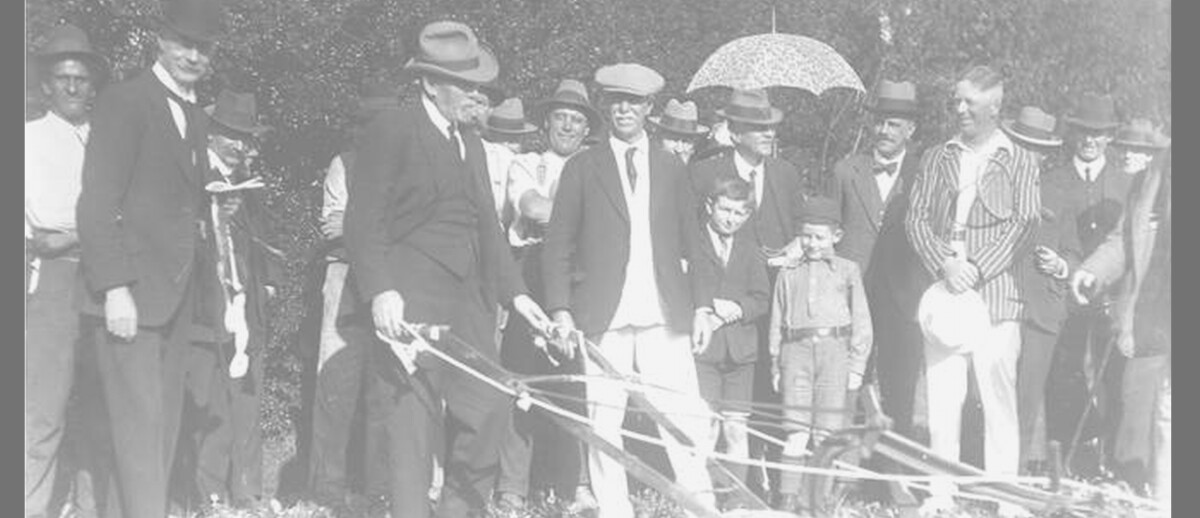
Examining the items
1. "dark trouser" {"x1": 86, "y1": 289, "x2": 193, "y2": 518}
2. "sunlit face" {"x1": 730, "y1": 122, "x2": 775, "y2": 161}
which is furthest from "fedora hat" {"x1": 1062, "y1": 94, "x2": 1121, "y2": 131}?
"dark trouser" {"x1": 86, "y1": 289, "x2": 193, "y2": 518}

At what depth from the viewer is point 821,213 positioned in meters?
8.33

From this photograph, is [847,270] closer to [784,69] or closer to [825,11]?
[784,69]

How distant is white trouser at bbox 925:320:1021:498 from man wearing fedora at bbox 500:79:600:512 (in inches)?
58.3

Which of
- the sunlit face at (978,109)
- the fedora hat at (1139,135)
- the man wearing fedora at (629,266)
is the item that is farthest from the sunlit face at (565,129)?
the fedora hat at (1139,135)

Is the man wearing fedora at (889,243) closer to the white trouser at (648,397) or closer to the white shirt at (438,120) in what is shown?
the white trouser at (648,397)

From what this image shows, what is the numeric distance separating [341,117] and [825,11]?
9.75 feet

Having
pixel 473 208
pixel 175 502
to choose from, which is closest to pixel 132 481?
pixel 175 502

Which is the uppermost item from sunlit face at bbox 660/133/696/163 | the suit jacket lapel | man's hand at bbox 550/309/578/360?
sunlit face at bbox 660/133/696/163

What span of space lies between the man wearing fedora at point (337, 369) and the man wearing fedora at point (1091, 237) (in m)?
3.00

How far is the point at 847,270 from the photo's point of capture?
27.3 feet

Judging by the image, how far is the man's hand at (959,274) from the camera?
8164 millimetres

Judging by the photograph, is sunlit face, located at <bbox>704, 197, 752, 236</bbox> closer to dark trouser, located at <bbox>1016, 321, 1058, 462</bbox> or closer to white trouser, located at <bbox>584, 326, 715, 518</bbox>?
white trouser, located at <bbox>584, 326, 715, 518</bbox>

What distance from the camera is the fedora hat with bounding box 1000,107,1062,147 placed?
872 cm

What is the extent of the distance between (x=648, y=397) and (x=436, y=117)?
138 centimetres
